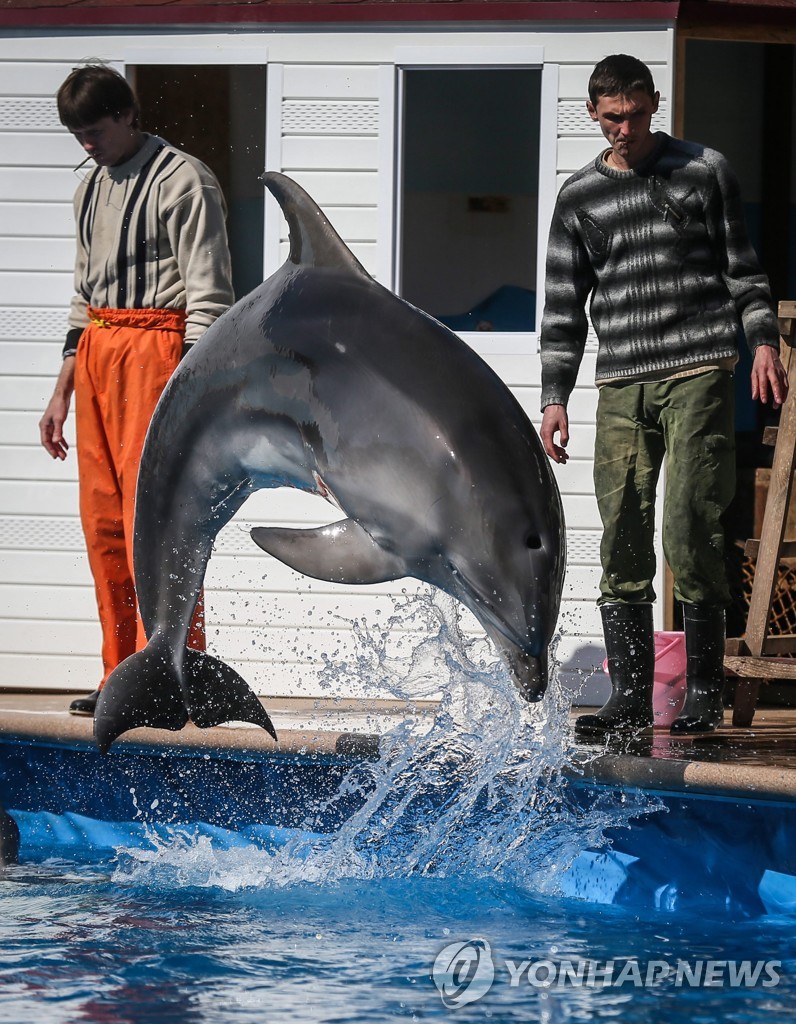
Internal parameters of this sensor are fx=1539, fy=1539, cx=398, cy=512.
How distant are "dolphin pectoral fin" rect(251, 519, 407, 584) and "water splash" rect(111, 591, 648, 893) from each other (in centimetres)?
96

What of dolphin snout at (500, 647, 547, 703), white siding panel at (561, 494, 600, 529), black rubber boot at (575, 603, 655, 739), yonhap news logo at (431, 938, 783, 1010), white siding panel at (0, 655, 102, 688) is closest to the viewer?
dolphin snout at (500, 647, 547, 703)

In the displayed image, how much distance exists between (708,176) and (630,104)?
37 cm

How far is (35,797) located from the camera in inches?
233

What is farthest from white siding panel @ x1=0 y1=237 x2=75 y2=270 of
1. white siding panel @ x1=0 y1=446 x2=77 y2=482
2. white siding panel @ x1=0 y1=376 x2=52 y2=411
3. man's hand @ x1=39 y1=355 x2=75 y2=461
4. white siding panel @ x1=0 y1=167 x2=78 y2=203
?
man's hand @ x1=39 y1=355 x2=75 y2=461

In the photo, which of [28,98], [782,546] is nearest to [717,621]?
[782,546]

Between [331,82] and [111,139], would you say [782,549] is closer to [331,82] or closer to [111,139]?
[111,139]

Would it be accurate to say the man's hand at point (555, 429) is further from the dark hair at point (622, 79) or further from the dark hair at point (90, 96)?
the dark hair at point (90, 96)

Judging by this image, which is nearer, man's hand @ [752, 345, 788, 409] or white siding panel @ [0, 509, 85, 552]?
man's hand @ [752, 345, 788, 409]

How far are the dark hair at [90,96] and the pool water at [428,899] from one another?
235 centimetres

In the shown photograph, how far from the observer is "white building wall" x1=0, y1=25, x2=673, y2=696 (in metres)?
7.19

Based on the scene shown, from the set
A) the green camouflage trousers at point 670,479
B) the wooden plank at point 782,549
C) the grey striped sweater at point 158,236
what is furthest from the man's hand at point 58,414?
the wooden plank at point 782,549

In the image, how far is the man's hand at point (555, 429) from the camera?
5.34 m

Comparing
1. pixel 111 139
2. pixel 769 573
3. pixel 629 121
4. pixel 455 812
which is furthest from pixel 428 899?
pixel 111 139

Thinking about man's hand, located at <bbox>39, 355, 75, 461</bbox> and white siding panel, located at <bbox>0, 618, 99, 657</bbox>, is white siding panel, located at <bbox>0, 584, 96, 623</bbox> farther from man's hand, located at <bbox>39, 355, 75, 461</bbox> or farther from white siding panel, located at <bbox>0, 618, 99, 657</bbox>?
man's hand, located at <bbox>39, 355, 75, 461</bbox>
